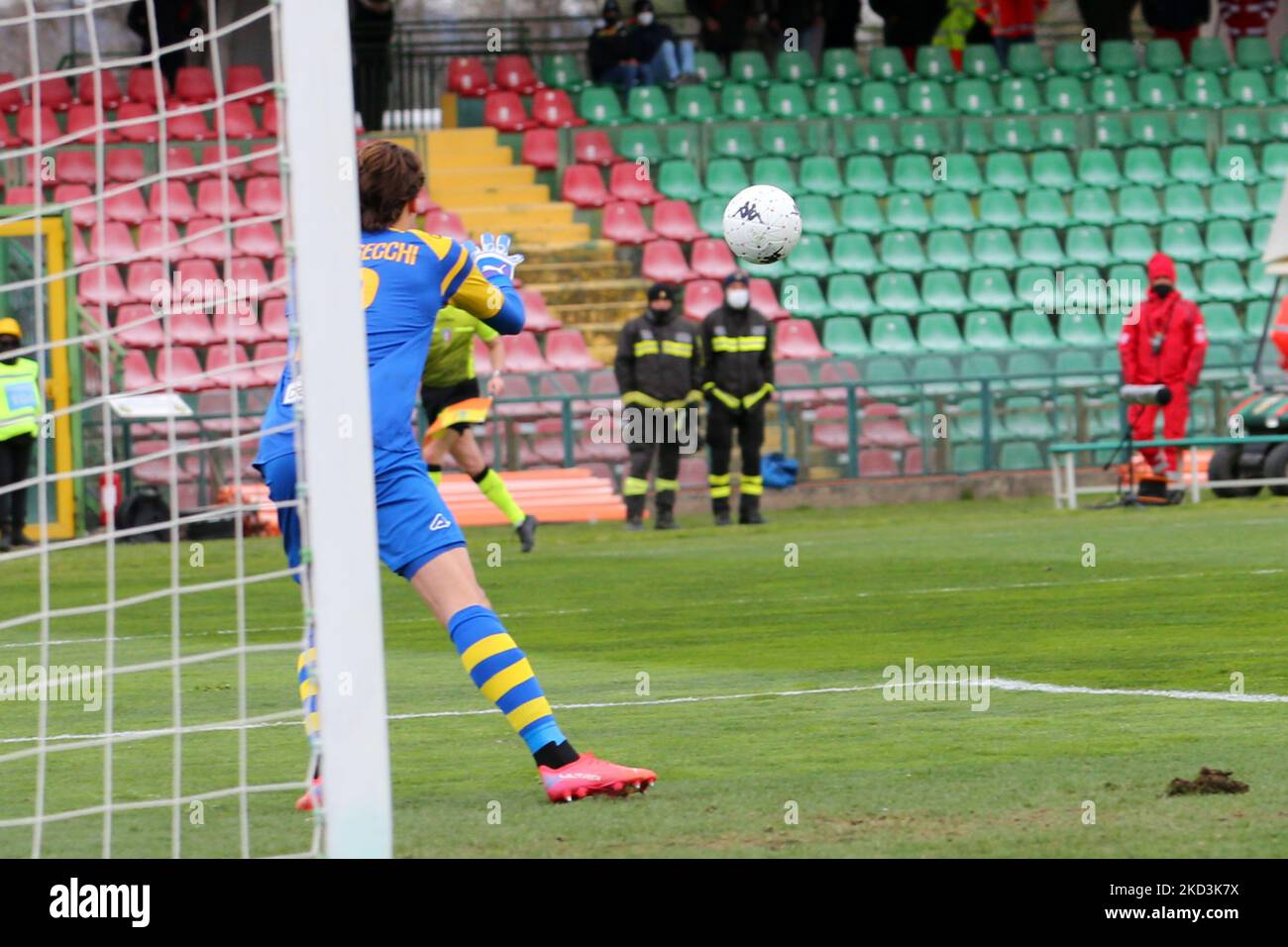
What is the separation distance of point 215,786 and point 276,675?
314cm

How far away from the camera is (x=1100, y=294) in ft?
91.7

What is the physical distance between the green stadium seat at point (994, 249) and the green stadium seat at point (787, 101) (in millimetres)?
2900

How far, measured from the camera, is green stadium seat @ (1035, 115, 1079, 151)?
3019 cm

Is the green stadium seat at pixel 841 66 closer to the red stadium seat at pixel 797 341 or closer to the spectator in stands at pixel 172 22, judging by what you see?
Answer: the red stadium seat at pixel 797 341

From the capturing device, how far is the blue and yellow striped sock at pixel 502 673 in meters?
6.69

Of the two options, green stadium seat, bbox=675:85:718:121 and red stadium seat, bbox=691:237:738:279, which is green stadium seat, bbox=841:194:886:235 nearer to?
red stadium seat, bbox=691:237:738:279

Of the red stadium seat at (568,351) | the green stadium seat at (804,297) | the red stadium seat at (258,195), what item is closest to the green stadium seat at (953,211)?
the green stadium seat at (804,297)

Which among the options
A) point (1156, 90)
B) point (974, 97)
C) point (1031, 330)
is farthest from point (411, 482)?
point (1156, 90)

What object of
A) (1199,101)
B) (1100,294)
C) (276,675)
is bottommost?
(276,675)

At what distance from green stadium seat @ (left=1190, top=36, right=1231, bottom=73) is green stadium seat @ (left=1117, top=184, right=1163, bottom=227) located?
153 inches

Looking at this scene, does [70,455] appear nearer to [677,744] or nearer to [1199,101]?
[677,744]

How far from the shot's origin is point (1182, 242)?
29016 millimetres

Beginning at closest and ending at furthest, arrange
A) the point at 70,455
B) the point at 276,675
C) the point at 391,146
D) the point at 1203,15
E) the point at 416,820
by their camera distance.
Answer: the point at 416,820 → the point at 391,146 → the point at 276,675 → the point at 70,455 → the point at 1203,15
